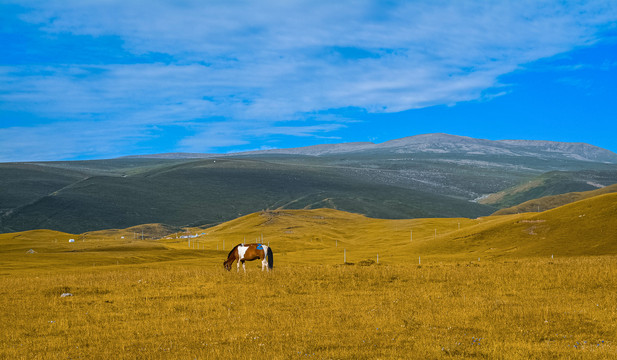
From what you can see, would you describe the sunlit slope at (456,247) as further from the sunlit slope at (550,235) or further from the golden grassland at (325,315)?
the golden grassland at (325,315)

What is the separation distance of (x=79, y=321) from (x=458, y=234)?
254 ft

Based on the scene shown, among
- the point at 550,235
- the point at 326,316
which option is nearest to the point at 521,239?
the point at 550,235

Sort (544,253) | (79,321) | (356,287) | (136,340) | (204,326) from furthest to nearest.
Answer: (544,253) < (356,287) < (79,321) < (204,326) < (136,340)

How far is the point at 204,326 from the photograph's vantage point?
17344 millimetres

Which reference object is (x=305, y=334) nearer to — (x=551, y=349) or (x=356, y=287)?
(x=551, y=349)

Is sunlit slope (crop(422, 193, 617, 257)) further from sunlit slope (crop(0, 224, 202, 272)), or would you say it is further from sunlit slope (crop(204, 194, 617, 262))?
sunlit slope (crop(0, 224, 202, 272))

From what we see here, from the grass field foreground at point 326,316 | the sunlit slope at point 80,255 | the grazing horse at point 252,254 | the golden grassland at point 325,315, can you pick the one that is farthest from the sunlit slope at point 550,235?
the sunlit slope at point 80,255

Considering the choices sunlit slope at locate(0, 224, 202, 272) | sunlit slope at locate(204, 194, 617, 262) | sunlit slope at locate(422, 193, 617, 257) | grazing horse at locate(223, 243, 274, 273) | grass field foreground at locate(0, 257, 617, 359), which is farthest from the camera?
sunlit slope at locate(0, 224, 202, 272)

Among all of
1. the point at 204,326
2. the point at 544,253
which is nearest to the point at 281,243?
the point at 544,253

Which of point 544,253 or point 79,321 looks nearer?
point 79,321

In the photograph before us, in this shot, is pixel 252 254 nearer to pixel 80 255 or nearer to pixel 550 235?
pixel 550 235

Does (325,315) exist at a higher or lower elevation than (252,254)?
lower

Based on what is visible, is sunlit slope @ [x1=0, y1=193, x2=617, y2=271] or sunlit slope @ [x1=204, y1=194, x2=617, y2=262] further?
sunlit slope @ [x1=0, y1=193, x2=617, y2=271]

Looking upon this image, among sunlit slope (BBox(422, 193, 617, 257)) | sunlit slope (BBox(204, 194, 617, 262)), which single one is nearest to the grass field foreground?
sunlit slope (BBox(422, 193, 617, 257))
